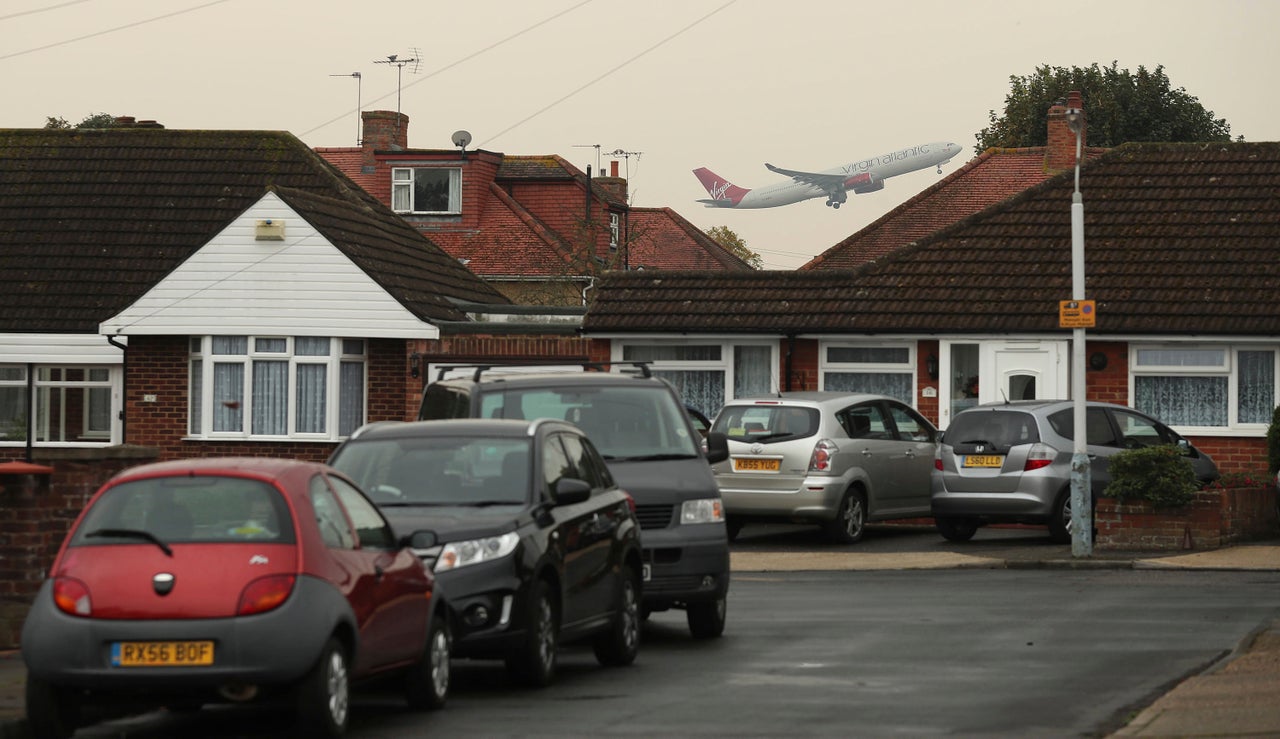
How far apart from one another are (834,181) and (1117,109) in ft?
232

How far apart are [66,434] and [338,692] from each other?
2562cm

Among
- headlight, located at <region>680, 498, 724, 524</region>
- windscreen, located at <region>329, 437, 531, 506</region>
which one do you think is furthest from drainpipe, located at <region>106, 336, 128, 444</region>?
windscreen, located at <region>329, 437, 531, 506</region>

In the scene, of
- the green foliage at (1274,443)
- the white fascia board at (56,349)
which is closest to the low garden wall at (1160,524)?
the green foliage at (1274,443)

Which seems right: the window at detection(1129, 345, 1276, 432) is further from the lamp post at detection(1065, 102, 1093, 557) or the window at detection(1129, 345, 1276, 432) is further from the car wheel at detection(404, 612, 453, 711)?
the car wheel at detection(404, 612, 453, 711)

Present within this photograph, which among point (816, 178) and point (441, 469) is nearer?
point (441, 469)

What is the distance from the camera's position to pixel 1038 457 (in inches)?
925

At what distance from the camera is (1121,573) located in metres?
20.5

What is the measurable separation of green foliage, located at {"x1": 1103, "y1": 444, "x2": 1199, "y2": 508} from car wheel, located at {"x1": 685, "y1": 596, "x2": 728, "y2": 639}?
851 cm

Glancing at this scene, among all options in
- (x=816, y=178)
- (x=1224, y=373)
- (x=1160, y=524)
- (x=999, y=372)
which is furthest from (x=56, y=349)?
(x=816, y=178)

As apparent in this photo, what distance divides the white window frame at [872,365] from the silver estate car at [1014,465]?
5693 millimetres

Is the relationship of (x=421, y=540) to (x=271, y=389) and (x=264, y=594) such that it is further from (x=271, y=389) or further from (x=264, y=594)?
(x=271, y=389)

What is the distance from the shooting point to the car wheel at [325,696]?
9.77 metres

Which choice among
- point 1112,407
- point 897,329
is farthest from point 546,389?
point 897,329

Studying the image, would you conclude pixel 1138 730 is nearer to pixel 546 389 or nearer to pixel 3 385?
pixel 546 389
